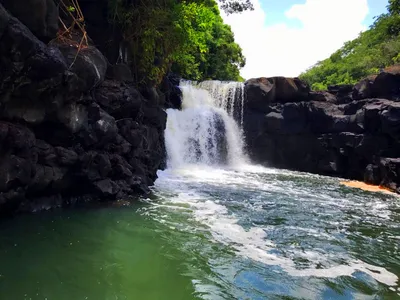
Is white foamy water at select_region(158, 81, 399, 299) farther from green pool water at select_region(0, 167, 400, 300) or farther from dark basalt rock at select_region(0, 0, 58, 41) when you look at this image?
dark basalt rock at select_region(0, 0, 58, 41)

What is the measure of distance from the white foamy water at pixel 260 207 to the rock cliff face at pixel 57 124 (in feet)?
5.34

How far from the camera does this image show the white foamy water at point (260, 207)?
18.1ft

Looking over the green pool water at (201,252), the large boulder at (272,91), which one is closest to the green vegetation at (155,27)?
the green pool water at (201,252)

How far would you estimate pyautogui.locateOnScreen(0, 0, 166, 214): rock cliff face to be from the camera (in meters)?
6.04

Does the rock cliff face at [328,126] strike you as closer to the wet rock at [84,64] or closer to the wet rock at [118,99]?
the wet rock at [118,99]

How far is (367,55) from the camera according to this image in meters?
37.0

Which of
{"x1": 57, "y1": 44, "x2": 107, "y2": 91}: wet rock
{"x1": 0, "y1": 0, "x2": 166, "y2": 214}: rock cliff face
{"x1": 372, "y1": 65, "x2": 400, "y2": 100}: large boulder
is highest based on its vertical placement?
{"x1": 372, "y1": 65, "x2": 400, "y2": 100}: large boulder

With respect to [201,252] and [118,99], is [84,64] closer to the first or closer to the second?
[118,99]

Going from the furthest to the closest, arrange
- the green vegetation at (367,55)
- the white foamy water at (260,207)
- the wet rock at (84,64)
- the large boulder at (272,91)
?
the green vegetation at (367,55) < the large boulder at (272,91) < the wet rock at (84,64) < the white foamy water at (260,207)

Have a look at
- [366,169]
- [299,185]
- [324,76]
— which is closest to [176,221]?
[299,185]

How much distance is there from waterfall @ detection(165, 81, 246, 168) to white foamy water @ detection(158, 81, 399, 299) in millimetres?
56

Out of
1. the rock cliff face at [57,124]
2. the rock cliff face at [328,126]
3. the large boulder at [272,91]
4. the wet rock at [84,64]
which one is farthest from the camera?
the large boulder at [272,91]

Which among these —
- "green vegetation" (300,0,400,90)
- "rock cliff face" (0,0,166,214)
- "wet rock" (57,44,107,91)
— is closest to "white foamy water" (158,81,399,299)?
"rock cliff face" (0,0,166,214)

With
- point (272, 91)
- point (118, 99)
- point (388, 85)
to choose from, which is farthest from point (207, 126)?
point (118, 99)
